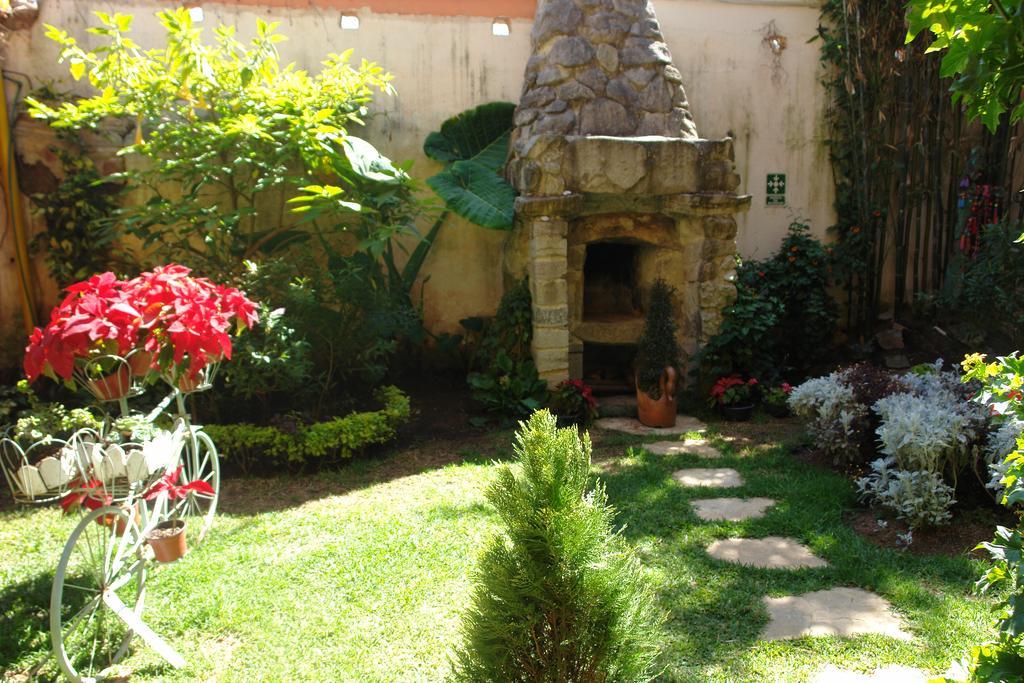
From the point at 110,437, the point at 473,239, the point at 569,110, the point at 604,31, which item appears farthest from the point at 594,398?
the point at 110,437

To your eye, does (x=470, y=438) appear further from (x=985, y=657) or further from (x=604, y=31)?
(x=985, y=657)

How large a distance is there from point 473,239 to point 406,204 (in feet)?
4.27

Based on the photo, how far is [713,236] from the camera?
6.41 metres

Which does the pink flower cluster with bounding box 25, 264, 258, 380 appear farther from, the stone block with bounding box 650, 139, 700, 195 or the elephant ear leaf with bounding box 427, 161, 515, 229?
the stone block with bounding box 650, 139, 700, 195

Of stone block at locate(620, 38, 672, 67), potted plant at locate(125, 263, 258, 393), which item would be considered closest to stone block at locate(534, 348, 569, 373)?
stone block at locate(620, 38, 672, 67)

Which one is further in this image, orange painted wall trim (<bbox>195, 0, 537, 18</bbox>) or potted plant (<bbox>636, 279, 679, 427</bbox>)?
orange painted wall trim (<bbox>195, 0, 537, 18</bbox>)

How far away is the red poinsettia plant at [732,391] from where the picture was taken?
20.7 feet

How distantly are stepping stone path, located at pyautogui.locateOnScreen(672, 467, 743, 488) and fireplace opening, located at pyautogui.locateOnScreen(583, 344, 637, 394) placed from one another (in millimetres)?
2123

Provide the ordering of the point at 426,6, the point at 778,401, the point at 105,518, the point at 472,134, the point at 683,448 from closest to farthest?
the point at 105,518, the point at 683,448, the point at 778,401, the point at 426,6, the point at 472,134

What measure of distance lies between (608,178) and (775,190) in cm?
281

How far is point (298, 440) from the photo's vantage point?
5055 millimetres

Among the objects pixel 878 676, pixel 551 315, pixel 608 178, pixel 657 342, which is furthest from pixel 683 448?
pixel 878 676

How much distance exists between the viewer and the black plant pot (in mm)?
6305

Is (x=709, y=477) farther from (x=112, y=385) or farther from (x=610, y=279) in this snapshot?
(x=112, y=385)
